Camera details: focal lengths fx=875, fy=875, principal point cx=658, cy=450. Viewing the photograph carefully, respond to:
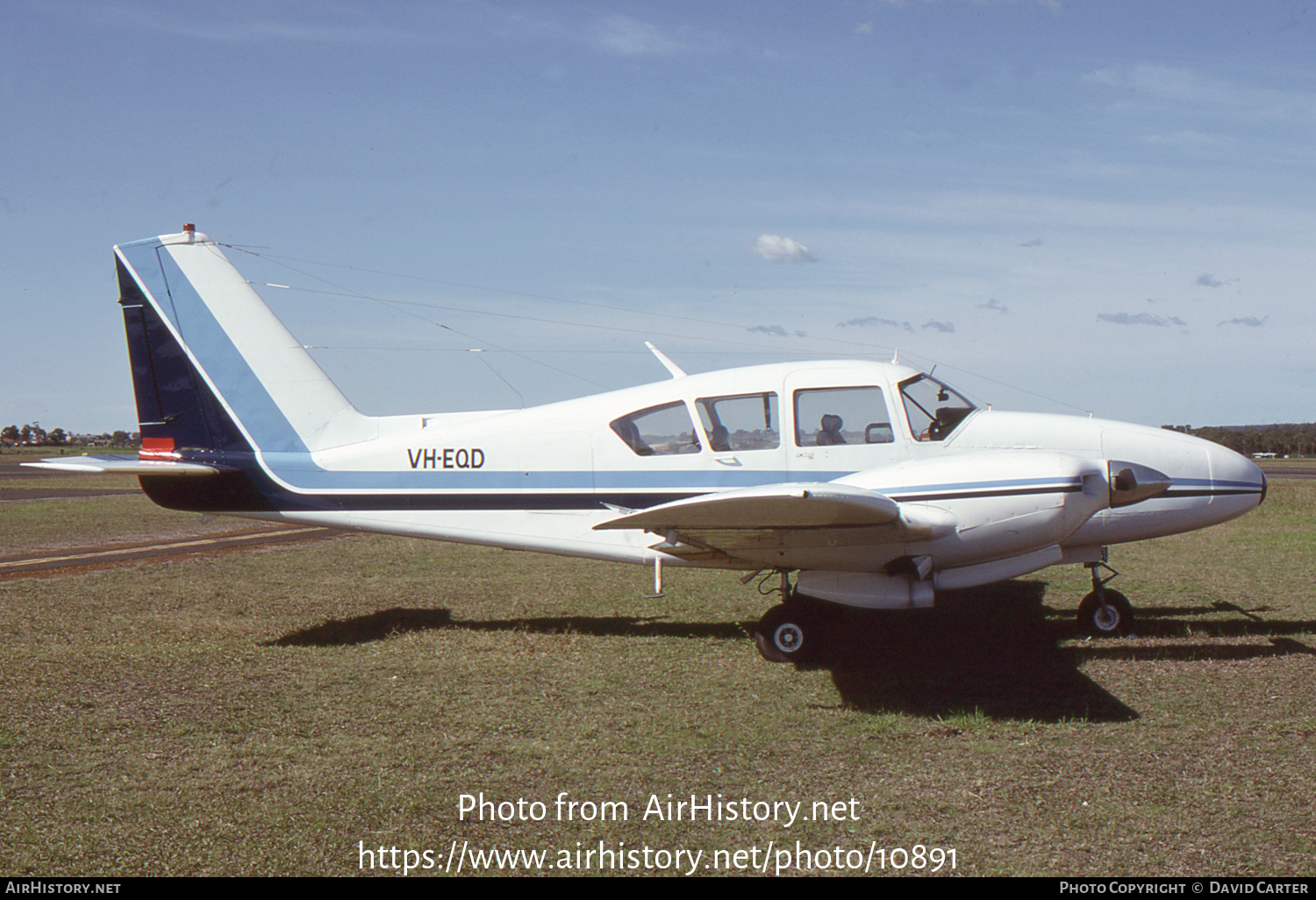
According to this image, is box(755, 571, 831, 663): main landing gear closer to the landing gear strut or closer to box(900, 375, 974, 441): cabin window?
box(900, 375, 974, 441): cabin window

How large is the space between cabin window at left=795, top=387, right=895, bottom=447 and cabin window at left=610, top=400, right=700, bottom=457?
99cm

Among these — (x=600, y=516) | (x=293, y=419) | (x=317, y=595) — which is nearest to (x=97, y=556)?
(x=317, y=595)

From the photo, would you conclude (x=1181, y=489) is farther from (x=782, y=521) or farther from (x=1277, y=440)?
(x=1277, y=440)

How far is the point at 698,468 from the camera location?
26.1 ft

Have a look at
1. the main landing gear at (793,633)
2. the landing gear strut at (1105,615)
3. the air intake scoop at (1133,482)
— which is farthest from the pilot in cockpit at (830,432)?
the landing gear strut at (1105,615)

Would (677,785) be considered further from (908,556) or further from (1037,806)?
(908,556)

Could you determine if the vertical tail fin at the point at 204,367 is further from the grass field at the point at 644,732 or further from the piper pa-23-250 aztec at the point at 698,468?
the grass field at the point at 644,732

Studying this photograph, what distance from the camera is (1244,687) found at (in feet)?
20.8

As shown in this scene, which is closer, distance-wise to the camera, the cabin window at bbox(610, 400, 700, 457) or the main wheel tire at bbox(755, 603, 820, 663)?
the main wheel tire at bbox(755, 603, 820, 663)

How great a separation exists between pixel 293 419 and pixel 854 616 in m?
6.15

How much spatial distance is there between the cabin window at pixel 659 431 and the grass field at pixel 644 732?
1809 millimetres

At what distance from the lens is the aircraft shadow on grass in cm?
627

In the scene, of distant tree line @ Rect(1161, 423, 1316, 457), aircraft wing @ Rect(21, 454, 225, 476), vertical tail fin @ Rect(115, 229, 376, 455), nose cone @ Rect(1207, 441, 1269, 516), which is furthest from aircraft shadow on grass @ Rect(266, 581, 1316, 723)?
distant tree line @ Rect(1161, 423, 1316, 457)

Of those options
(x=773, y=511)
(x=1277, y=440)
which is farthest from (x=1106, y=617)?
(x=1277, y=440)
